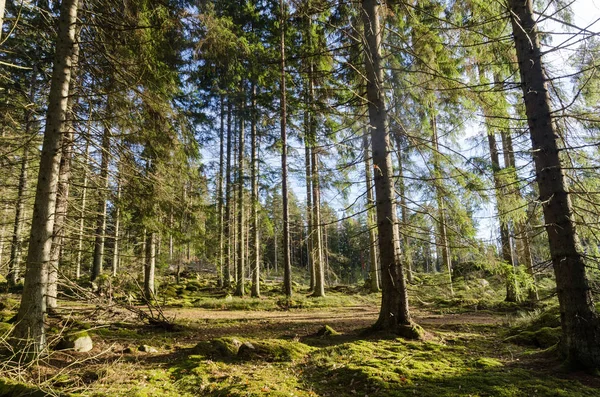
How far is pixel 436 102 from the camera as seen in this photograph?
826 centimetres

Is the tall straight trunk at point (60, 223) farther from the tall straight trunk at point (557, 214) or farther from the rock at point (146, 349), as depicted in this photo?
the tall straight trunk at point (557, 214)

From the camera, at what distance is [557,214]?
409 centimetres

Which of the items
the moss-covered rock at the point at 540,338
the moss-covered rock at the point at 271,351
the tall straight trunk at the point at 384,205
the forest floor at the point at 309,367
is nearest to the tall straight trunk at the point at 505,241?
the moss-covered rock at the point at 540,338

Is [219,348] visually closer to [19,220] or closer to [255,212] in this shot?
[19,220]

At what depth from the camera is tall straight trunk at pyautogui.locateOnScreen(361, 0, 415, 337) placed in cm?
611

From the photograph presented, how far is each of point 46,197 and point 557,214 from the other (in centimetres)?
707

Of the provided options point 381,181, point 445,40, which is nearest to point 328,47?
point 445,40

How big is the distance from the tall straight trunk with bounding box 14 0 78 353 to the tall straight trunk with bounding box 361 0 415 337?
5056 mm

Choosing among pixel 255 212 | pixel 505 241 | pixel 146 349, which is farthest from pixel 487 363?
pixel 255 212

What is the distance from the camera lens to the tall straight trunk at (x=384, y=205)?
6.11m

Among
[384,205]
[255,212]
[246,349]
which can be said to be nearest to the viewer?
[246,349]

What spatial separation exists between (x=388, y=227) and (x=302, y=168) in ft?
34.5

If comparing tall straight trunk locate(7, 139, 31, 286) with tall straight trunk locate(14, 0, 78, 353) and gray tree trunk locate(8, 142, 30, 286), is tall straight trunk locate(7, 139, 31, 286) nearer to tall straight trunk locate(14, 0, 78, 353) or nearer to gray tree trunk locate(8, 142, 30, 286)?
gray tree trunk locate(8, 142, 30, 286)

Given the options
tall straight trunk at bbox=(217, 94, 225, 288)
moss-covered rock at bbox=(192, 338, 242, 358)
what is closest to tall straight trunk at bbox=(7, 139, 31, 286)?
moss-covered rock at bbox=(192, 338, 242, 358)
